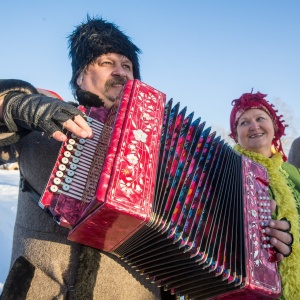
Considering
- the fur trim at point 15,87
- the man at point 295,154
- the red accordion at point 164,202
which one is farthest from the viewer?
the man at point 295,154

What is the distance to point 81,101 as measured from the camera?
5.20 feet

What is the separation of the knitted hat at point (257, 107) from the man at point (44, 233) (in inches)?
59.8

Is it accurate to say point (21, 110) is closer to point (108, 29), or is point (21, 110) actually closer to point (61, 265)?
point (61, 265)

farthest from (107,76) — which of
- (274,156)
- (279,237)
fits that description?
(274,156)

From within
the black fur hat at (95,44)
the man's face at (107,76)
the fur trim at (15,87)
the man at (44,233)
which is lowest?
the man at (44,233)

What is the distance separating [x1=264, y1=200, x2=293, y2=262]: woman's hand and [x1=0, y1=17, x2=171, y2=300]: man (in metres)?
0.54

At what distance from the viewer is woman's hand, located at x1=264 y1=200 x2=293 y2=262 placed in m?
1.45

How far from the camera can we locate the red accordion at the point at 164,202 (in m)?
1.15

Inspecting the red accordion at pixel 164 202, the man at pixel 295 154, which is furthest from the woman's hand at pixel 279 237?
the man at pixel 295 154

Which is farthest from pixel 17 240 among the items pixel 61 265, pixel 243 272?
pixel 243 272

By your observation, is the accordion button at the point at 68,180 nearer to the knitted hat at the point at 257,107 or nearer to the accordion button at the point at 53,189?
the accordion button at the point at 53,189

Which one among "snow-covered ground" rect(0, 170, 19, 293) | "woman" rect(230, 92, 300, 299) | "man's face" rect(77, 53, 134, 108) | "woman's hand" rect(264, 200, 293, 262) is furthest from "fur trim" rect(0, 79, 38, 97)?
"snow-covered ground" rect(0, 170, 19, 293)

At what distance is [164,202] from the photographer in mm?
1267

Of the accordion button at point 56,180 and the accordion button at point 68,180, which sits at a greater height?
the accordion button at point 68,180
